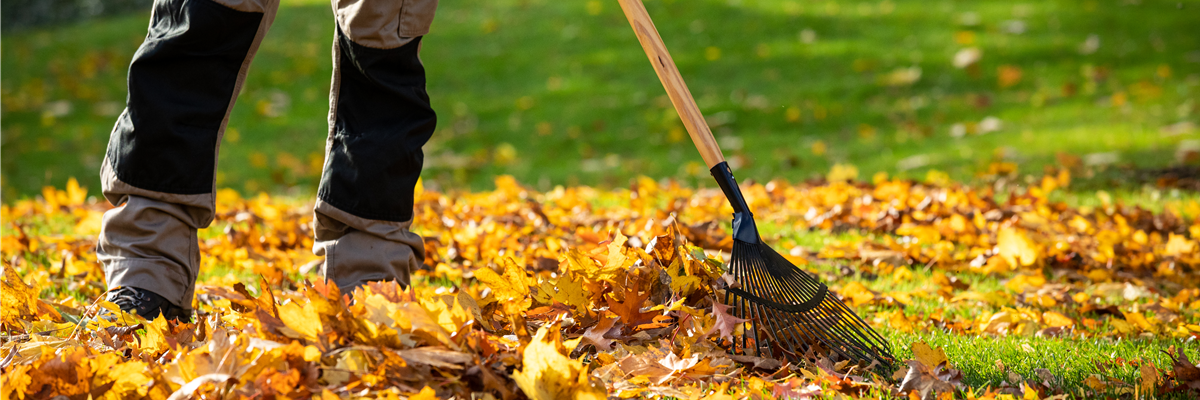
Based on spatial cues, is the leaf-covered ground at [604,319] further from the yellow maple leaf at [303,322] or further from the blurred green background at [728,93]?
the blurred green background at [728,93]

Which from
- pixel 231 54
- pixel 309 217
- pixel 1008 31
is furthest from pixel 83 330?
pixel 1008 31

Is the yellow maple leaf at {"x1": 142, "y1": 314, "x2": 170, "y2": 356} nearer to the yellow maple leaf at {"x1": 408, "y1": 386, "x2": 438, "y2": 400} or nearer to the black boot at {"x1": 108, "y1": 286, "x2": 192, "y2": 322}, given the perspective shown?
the black boot at {"x1": 108, "y1": 286, "x2": 192, "y2": 322}

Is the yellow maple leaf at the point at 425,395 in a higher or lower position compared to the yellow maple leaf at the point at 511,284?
higher

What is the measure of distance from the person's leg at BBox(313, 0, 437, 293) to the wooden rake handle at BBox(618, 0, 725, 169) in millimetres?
509

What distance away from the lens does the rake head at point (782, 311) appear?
1.67 meters

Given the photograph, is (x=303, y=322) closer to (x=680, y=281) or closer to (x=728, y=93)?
(x=680, y=281)

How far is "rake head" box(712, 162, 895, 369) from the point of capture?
1675 millimetres

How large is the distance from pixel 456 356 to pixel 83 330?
0.96 m

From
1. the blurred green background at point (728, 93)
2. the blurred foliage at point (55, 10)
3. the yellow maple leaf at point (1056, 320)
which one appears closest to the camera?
the yellow maple leaf at point (1056, 320)

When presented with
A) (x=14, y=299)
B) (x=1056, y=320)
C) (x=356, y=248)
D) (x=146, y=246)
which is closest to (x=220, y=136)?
(x=146, y=246)

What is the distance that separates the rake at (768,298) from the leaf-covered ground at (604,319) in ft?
0.19

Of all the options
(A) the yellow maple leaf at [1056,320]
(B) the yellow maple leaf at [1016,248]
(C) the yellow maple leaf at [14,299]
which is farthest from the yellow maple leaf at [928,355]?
(C) the yellow maple leaf at [14,299]

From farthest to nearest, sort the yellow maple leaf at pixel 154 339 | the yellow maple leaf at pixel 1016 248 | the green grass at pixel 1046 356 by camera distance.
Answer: the yellow maple leaf at pixel 1016 248 → the green grass at pixel 1046 356 → the yellow maple leaf at pixel 154 339

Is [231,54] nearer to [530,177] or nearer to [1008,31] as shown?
[530,177]
